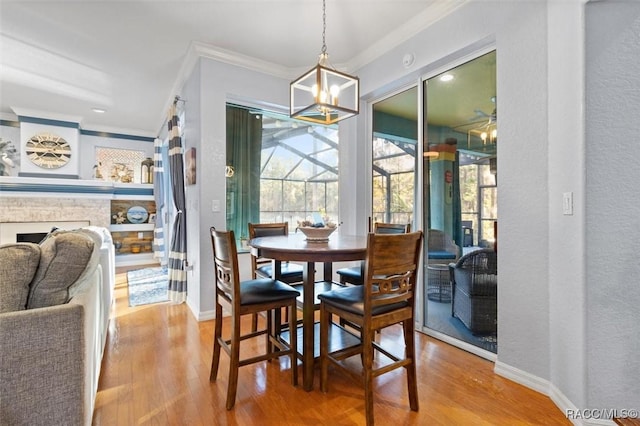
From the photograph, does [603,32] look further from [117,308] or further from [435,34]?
[117,308]

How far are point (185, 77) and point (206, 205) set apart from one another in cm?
172

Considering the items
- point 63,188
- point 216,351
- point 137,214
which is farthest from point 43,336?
point 137,214

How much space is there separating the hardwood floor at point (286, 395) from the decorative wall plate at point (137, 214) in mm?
4561

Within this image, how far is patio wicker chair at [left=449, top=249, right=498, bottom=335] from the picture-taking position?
2.27 meters

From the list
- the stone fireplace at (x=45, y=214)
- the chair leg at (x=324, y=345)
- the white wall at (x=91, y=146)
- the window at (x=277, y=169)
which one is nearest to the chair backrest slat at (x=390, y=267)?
the chair leg at (x=324, y=345)

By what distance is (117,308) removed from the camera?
3400mm

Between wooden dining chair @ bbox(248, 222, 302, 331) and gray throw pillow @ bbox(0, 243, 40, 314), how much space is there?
4.62 ft

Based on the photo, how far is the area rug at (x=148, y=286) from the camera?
12.3 ft

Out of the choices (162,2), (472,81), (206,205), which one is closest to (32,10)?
(162,2)

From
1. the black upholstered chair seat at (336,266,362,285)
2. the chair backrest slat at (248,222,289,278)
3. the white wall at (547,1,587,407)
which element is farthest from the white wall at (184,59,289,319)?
the white wall at (547,1,587,407)

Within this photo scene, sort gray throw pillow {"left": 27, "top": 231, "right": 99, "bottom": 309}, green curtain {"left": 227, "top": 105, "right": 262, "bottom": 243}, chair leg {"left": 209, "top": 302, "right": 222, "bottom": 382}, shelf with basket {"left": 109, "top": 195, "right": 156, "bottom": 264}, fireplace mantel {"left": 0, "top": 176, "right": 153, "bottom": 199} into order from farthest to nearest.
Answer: shelf with basket {"left": 109, "top": 195, "right": 156, "bottom": 264}
fireplace mantel {"left": 0, "top": 176, "right": 153, "bottom": 199}
green curtain {"left": 227, "top": 105, "right": 262, "bottom": 243}
chair leg {"left": 209, "top": 302, "right": 222, "bottom": 382}
gray throw pillow {"left": 27, "top": 231, "right": 99, "bottom": 309}

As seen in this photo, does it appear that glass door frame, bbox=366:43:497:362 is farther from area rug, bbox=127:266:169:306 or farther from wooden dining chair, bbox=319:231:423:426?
area rug, bbox=127:266:169:306

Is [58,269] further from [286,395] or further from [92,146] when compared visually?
[92,146]

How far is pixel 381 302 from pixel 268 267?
1432 millimetres
